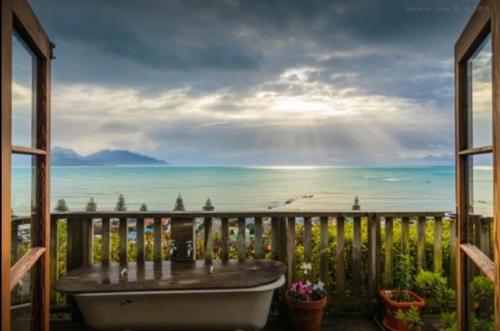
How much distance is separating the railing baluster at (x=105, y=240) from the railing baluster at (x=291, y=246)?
1.50 meters

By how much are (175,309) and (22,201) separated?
1106 millimetres

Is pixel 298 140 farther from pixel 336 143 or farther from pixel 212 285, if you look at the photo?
pixel 212 285

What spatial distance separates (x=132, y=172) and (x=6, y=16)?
10.4m

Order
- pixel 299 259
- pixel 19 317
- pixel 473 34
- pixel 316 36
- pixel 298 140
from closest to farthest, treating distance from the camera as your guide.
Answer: pixel 19 317 → pixel 473 34 → pixel 299 259 → pixel 316 36 → pixel 298 140

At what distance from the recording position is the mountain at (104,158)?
A: 510 centimetres

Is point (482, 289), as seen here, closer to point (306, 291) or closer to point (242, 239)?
point (306, 291)

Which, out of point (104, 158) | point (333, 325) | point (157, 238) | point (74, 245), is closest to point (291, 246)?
point (333, 325)

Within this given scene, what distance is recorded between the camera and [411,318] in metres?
2.18

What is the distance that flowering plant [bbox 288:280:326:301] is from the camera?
246cm

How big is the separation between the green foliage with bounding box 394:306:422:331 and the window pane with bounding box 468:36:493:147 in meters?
1.36

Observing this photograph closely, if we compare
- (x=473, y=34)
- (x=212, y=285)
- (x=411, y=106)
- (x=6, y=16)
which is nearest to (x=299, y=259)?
(x=212, y=285)

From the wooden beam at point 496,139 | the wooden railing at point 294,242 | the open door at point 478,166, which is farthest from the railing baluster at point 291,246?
the wooden beam at point 496,139

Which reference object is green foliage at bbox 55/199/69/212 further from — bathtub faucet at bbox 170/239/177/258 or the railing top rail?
bathtub faucet at bbox 170/239/177/258

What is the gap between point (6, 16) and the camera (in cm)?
94
